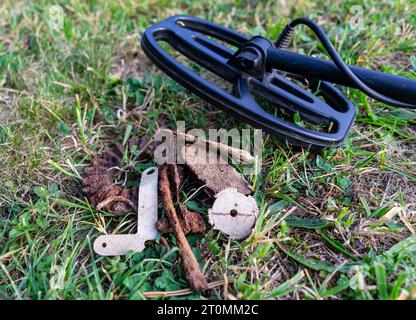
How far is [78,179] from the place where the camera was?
67.7 inches

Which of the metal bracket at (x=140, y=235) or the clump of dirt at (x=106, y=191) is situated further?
the clump of dirt at (x=106, y=191)

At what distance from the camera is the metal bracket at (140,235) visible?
1474 millimetres

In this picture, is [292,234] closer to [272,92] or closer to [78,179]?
[272,92]

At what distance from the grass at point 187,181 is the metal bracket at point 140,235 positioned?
0.12 ft

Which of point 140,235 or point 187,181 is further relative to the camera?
point 187,181

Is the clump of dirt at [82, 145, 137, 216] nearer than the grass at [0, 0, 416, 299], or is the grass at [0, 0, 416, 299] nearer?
the grass at [0, 0, 416, 299]

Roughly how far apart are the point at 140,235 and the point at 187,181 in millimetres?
311

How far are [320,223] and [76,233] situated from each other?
929mm

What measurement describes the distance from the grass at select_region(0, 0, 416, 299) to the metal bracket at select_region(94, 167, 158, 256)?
0.04 m

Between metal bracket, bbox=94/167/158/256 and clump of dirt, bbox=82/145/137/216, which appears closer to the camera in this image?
metal bracket, bbox=94/167/158/256

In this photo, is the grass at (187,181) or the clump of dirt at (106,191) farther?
the clump of dirt at (106,191)

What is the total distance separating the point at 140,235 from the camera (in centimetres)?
150

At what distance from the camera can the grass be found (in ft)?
4.59

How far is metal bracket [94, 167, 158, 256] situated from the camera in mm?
1474
